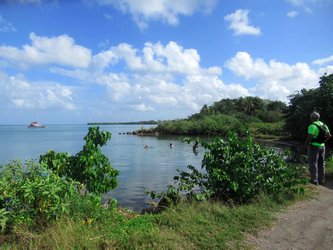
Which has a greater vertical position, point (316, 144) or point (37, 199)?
point (316, 144)

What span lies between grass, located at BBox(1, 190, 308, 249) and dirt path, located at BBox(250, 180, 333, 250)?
0.70 ft

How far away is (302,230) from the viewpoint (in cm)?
529

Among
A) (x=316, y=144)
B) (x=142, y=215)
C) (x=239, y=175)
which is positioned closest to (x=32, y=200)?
(x=142, y=215)

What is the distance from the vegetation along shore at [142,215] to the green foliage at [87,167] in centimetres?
2

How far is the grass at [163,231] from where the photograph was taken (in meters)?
4.35

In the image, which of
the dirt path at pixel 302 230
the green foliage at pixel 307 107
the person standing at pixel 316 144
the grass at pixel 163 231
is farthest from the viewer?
the green foliage at pixel 307 107

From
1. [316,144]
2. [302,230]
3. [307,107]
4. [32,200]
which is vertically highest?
[307,107]

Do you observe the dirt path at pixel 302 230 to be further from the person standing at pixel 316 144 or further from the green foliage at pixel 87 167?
the green foliage at pixel 87 167

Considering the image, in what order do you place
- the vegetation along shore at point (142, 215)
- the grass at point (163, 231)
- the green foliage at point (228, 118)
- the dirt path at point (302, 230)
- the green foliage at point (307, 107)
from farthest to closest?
the green foliage at point (228, 118) → the green foliage at point (307, 107) → the dirt path at point (302, 230) → the vegetation along shore at point (142, 215) → the grass at point (163, 231)

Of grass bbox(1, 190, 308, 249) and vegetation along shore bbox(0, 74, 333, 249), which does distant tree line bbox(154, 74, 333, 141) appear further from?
grass bbox(1, 190, 308, 249)

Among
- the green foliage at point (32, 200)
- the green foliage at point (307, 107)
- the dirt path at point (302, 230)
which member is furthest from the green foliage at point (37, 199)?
the green foliage at point (307, 107)

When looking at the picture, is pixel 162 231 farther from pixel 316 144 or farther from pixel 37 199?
pixel 316 144

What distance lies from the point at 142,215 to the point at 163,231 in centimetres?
180

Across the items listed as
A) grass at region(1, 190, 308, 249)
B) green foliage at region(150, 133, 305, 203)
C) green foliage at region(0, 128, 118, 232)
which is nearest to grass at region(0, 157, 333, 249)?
grass at region(1, 190, 308, 249)
